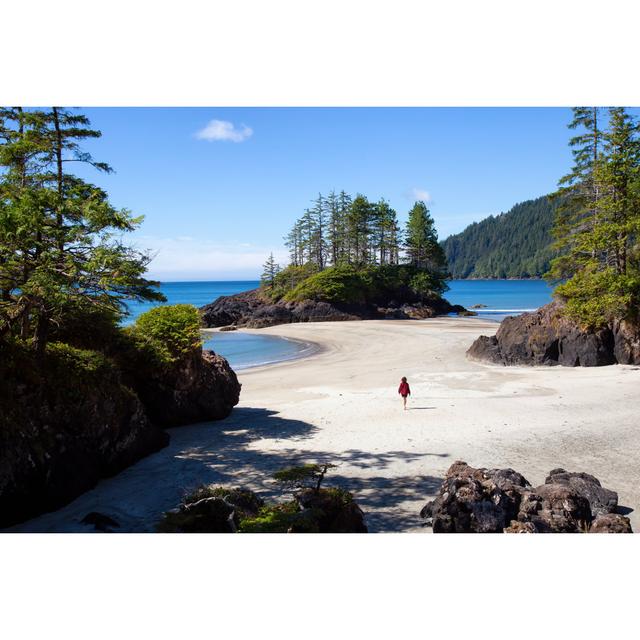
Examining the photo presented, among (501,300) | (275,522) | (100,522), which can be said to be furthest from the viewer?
(501,300)

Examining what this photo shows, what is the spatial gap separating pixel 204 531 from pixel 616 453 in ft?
33.3

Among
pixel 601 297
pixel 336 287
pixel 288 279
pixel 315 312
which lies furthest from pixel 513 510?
pixel 288 279

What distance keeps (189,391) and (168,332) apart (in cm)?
205

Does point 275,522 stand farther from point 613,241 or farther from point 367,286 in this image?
point 367,286

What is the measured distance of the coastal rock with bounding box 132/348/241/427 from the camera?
14305 mm

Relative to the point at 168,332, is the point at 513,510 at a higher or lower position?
lower

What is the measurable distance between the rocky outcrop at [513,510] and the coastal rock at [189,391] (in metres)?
9.22

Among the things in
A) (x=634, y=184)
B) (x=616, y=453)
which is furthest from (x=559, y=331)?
(x=616, y=453)

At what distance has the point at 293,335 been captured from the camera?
159ft

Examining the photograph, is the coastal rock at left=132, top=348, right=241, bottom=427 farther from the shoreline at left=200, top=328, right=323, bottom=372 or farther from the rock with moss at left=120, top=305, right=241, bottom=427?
the shoreline at left=200, top=328, right=323, bottom=372

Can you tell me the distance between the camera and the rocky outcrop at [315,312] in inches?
2387

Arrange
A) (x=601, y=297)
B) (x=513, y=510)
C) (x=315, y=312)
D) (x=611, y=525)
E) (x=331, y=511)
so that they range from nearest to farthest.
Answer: (x=611, y=525) < (x=331, y=511) < (x=513, y=510) < (x=601, y=297) < (x=315, y=312)

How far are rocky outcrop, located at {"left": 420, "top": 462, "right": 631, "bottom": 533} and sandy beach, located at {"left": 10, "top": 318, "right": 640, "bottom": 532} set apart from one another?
883mm

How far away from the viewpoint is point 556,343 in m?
25.0
